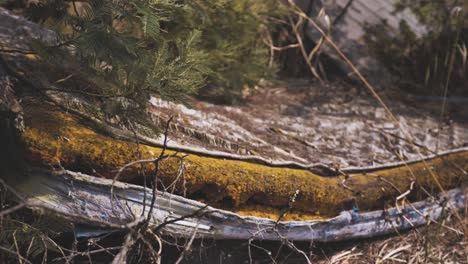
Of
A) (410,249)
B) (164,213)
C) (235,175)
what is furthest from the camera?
(410,249)

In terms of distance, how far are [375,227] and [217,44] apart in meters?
1.19

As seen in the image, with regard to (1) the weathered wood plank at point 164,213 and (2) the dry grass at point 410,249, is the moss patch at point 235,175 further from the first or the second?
(2) the dry grass at point 410,249

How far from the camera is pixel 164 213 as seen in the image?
247cm

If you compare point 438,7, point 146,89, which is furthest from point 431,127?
point 146,89

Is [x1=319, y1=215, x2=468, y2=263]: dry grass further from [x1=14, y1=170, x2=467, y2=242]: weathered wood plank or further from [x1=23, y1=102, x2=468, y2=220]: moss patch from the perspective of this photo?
[x1=23, y1=102, x2=468, y2=220]: moss patch

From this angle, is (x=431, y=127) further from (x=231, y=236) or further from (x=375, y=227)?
(x=231, y=236)

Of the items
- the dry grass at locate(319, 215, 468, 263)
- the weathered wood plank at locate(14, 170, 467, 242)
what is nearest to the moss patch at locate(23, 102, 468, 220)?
the weathered wood plank at locate(14, 170, 467, 242)

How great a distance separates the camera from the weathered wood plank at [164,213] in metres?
2.31

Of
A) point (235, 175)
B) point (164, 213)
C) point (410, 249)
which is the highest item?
point (235, 175)

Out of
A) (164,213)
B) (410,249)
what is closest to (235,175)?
(164,213)

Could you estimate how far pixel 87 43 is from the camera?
2.20 m

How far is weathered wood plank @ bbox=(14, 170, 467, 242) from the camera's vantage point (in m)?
2.31

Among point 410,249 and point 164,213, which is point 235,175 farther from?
point 410,249

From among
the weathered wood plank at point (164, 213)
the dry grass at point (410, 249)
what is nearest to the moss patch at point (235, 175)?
the weathered wood plank at point (164, 213)
